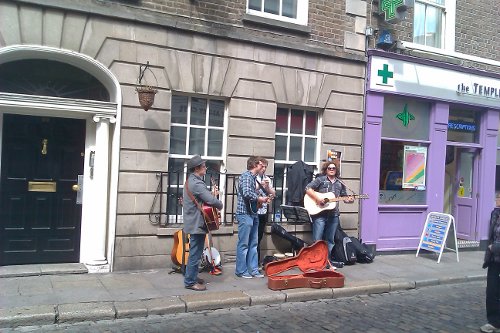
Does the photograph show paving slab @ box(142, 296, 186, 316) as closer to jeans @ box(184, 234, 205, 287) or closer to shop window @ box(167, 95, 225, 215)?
jeans @ box(184, 234, 205, 287)

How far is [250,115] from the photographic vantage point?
367 inches

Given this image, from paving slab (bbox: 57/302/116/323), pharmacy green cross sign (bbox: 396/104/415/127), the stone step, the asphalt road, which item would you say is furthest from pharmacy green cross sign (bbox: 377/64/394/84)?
paving slab (bbox: 57/302/116/323)

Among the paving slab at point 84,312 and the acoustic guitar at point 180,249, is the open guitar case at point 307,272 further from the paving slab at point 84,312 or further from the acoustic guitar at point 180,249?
the paving slab at point 84,312

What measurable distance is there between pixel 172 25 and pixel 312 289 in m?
4.69

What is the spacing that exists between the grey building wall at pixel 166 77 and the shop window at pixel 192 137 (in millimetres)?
254

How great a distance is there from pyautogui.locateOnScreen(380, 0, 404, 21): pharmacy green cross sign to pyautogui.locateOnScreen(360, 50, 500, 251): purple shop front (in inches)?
33.4

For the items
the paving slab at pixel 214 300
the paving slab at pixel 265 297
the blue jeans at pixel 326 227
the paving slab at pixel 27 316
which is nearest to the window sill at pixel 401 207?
the blue jeans at pixel 326 227

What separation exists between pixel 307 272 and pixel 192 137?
303 centimetres

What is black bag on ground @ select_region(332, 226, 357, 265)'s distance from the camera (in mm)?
9531

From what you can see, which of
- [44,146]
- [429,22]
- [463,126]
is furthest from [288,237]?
[429,22]

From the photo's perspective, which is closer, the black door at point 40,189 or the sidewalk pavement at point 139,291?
the sidewalk pavement at point 139,291

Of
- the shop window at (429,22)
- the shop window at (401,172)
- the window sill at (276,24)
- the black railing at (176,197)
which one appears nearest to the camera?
the black railing at (176,197)

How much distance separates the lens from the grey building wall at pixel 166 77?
7.83 metres

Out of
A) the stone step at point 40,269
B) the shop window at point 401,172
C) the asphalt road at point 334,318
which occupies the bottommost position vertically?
the asphalt road at point 334,318
